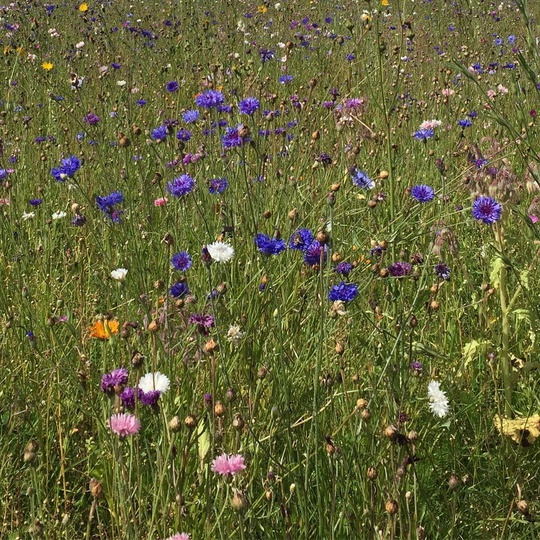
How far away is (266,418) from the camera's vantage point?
1.32m

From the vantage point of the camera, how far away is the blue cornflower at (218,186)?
75.9 inches

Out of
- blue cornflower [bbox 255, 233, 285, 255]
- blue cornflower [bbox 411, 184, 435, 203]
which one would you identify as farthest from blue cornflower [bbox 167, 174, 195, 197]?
blue cornflower [bbox 411, 184, 435, 203]

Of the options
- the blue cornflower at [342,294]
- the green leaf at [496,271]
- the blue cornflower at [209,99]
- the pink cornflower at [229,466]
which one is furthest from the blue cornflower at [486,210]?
the blue cornflower at [209,99]

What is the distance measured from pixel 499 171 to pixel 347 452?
76 cm

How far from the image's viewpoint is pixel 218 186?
1.94m

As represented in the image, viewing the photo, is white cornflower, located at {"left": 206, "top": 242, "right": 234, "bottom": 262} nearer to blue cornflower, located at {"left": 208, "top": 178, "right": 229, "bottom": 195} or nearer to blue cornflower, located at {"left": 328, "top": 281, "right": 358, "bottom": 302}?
blue cornflower, located at {"left": 328, "top": 281, "right": 358, "bottom": 302}

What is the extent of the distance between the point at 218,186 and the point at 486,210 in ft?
2.88

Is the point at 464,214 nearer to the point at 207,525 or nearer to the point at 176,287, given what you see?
the point at 176,287

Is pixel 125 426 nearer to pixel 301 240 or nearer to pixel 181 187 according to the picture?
pixel 301 240

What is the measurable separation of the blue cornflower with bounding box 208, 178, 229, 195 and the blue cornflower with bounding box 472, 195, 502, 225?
0.83 metres

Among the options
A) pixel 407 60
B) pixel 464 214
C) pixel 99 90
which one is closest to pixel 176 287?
pixel 464 214

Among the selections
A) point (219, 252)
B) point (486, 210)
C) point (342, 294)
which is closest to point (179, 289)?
point (219, 252)

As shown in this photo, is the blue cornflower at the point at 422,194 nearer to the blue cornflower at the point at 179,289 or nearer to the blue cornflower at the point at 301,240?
the blue cornflower at the point at 301,240

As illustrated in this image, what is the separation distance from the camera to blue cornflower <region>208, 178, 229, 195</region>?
6.32 ft
